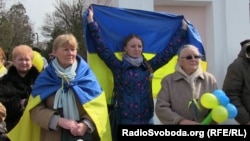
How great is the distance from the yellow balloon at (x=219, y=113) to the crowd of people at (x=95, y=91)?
0.43 feet

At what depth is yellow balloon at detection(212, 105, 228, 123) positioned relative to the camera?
329 cm

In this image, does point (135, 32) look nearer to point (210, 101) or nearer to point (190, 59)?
point (190, 59)

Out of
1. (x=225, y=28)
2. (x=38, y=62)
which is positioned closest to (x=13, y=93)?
(x=38, y=62)

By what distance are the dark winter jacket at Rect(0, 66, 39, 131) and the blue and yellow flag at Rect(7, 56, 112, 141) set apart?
0.29 metres

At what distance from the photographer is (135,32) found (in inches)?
204

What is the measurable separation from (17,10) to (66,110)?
3281 centimetres

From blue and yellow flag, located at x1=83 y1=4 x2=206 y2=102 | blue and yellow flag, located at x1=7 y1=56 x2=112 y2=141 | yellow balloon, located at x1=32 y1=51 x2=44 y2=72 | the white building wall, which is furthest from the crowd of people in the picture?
the white building wall

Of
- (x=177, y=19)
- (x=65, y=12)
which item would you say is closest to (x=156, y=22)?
(x=177, y=19)

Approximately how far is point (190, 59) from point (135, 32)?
61.0 inches

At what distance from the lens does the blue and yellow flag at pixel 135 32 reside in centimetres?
462

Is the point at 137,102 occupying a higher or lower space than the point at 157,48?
lower

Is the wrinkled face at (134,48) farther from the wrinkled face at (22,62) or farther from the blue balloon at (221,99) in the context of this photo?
the blue balloon at (221,99)

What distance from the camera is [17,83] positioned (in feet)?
13.3

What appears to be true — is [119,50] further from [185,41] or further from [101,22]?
[185,41]
